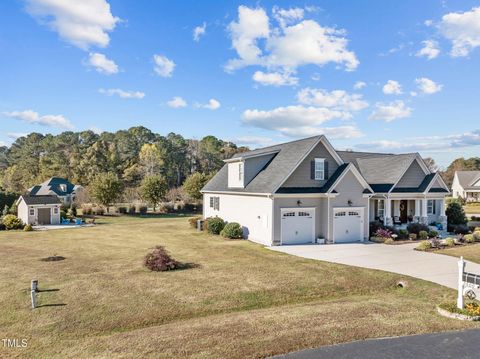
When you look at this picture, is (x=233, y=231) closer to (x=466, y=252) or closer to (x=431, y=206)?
(x=466, y=252)

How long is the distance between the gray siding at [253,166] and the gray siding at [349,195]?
6026mm

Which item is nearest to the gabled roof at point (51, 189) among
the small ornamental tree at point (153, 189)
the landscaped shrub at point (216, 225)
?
the small ornamental tree at point (153, 189)

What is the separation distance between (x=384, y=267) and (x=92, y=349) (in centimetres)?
1293

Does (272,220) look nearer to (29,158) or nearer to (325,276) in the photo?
(325,276)

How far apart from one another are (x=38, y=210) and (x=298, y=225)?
2688 centimetres

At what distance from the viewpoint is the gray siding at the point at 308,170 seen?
22.8 metres

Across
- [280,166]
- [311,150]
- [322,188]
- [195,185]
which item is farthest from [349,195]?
[195,185]

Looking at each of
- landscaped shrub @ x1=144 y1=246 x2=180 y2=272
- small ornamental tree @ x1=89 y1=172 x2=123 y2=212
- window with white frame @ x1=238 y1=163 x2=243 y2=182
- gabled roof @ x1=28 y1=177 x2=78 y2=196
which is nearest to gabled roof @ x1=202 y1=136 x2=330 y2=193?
window with white frame @ x1=238 y1=163 x2=243 y2=182

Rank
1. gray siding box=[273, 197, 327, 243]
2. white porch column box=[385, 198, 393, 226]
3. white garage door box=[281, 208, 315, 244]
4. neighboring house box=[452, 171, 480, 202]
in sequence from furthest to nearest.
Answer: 1. neighboring house box=[452, 171, 480, 202]
2. white porch column box=[385, 198, 393, 226]
3. white garage door box=[281, 208, 315, 244]
4. gray siding box=[273, 197, 327, 243]

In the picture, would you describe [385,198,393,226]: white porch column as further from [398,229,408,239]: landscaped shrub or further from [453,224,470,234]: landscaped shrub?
[453,224,470,234]: landscaped shrub

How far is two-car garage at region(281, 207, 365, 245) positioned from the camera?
872 inches

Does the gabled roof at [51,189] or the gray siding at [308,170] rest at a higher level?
the gray siding at [308,170]

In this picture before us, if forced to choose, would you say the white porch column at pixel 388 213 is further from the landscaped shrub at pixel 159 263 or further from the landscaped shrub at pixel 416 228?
the landscaped shrub at pixel 159 263

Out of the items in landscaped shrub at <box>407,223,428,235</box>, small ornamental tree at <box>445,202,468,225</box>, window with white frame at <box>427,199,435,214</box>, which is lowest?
landscaped shrub at <box>407,223,428,235</box>
